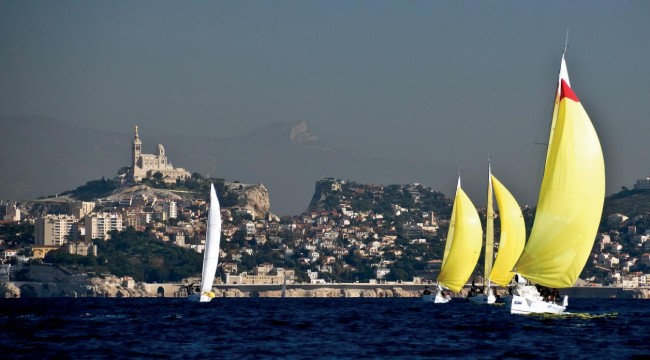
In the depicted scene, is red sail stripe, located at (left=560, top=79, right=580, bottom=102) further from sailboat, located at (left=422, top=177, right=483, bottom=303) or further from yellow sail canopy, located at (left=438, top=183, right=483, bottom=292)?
yellow sail canopy, located at (left=438, top=183, right=483, bottom=292)

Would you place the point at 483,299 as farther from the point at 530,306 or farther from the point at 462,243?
the point at 530,306

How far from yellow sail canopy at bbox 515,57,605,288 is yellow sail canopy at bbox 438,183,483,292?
130ft

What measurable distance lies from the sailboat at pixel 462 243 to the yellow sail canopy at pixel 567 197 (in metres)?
39.5

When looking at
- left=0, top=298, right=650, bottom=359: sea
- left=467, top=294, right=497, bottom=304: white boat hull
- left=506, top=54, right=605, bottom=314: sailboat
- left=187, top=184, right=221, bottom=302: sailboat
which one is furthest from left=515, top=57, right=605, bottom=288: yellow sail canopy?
left=187, top=184, right=221, bottom=302: sailboat

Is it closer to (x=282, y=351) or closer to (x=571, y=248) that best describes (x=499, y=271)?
(x=571, y=248)

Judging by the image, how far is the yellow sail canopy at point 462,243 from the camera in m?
92.0

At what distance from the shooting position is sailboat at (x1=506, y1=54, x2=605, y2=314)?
51156mm

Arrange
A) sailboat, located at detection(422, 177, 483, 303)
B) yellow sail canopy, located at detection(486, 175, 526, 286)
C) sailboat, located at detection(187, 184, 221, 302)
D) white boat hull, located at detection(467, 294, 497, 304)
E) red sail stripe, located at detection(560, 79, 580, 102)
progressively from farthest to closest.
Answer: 1. sailboat, located at detection(422, 177, 483, 303)
2. sailboat, located at detection(187, 184, 221, 302)
3. white boat hull, located at detection(467, 294, 497, 304)
4. yellow sail canopy, located at detection(486, 175, 526, 286)
5. red sail stripe, located at detection(560, 79, 580, 102)

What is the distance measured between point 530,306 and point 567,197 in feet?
20.3

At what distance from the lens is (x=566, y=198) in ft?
169

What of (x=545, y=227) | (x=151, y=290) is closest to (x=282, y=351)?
(x=545, y=227)

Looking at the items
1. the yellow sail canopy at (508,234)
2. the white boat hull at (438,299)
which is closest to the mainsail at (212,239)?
the white boat hull at (438,299)

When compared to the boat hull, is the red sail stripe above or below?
above

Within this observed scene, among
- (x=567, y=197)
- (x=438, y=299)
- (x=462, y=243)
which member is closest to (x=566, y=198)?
(x=567, y=197)
